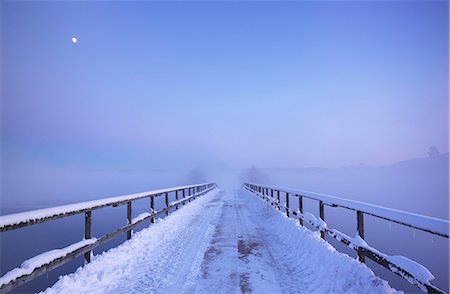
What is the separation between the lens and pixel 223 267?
6008 mm

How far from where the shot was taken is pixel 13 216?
12.0 ft

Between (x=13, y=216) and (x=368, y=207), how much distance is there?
5.44 metres

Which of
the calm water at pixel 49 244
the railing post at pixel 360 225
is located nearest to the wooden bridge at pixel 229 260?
the railing post at pixel 360 225

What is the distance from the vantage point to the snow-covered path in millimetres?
4797

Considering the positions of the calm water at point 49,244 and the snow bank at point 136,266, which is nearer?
the snow bank at point 136,266

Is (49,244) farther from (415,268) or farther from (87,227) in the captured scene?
(415,268)

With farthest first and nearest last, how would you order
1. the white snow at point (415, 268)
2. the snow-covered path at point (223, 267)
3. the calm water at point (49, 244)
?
the calm water at point (49, 244) < the snow-covered path at point (223, 267) < the white snow at point (415, 268)

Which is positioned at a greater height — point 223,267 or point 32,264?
point 32,264

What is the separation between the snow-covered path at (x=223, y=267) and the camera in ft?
15.7

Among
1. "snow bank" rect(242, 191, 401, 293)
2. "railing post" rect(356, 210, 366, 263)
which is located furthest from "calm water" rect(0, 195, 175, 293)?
"railing post" rect(356, 210, 366, 263)

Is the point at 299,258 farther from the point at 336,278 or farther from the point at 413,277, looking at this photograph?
the point at 413,277

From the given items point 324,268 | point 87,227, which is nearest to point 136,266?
point 87,227

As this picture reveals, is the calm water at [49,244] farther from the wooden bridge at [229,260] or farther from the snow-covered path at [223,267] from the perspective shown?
the wooden bridge at [229,260]

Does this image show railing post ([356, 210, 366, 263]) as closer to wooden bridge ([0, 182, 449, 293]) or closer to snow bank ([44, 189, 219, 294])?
wooden bridge ([0, 182, 449, 293])
